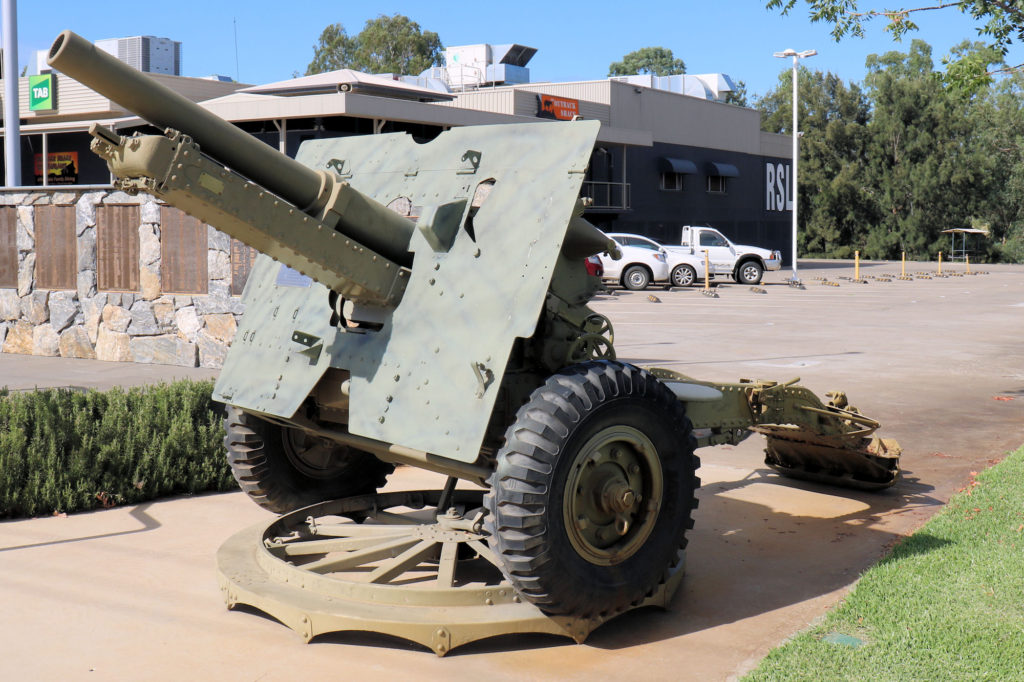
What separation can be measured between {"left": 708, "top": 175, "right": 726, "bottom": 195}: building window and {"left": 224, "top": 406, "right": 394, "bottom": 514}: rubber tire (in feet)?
124

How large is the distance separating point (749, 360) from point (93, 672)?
10.4 metres

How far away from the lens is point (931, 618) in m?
4.48

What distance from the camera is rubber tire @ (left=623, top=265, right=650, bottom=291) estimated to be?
94.3 feet

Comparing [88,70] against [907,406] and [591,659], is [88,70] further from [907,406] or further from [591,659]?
[907,406]

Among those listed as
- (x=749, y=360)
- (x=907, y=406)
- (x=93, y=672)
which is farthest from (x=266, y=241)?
(x=749, y=360)

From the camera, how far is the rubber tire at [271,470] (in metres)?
5.49

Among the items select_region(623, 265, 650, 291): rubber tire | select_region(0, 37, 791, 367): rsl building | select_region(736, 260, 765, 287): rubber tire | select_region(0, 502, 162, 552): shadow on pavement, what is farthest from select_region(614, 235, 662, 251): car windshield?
select_region(0, 502, 162, 552): shadow on pavement

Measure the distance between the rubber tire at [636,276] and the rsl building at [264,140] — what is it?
5.17 meters

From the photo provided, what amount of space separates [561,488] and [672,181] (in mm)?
37325

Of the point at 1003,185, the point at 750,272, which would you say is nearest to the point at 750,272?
the point at 750,272

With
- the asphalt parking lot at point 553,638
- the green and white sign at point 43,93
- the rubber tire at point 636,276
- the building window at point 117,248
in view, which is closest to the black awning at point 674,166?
the rubber tire at point 636,276

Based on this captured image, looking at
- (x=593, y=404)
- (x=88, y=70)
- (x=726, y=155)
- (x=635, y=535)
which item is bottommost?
(x=635, y=535)

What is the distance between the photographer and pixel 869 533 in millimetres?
6055

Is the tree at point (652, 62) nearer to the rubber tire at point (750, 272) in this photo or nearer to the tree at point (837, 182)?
the tree at point (837, 182)
